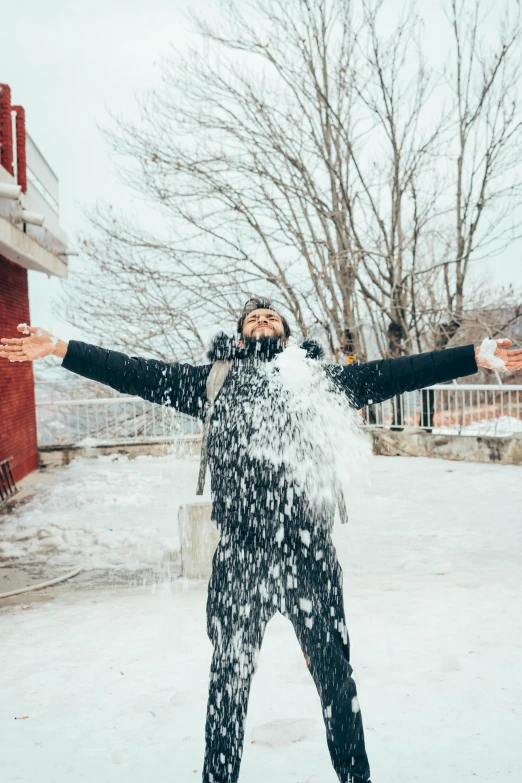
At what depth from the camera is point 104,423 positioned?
14.4 m

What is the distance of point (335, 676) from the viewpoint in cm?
224

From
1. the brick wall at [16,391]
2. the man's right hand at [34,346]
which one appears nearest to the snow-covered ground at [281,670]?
the man's right hand at [34,346]

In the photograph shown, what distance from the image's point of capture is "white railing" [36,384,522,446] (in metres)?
12.2

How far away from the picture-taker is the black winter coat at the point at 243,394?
2.33m

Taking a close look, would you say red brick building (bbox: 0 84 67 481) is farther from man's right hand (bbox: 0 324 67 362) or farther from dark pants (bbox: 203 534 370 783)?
dark pants (bbox: 203 534 370 783)

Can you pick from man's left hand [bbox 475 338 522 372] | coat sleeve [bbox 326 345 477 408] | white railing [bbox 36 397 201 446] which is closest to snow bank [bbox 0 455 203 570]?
white railing [bbox 36 397 201 446]

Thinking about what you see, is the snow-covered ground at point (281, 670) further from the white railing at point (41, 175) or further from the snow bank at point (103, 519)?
the white railing at point (41, 175)

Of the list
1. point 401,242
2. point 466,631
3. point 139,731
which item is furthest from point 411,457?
point 139,731

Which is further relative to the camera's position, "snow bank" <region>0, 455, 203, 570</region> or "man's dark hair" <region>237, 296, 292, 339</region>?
"snow bank" <region>0, 455, 203, 570</region>

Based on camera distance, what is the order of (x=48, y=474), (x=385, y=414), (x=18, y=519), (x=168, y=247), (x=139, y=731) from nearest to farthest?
(x=139, y=731), (x=18, y=519), (x=48, y=474), (x=385, y=414), (x=168, y=247)

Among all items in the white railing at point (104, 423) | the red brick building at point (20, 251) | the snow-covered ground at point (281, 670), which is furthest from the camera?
the white railing at point (104, 423)

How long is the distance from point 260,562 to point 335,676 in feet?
1.55

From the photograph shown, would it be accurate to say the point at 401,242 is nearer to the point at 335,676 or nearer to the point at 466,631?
the point at 466,631

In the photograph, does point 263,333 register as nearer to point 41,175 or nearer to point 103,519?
point 103,519
